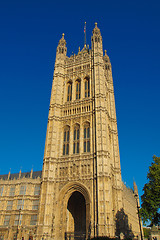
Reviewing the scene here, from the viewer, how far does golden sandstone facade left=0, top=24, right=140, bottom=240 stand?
30.5 m

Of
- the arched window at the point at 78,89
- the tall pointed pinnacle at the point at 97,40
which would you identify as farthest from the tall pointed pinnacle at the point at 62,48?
the arched window at the point at 78,89

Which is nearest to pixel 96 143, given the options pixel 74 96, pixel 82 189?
pixel 82 189

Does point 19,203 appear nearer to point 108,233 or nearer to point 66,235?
point 66,235

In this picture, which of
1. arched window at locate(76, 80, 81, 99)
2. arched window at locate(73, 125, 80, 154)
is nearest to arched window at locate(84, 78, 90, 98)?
arched window at locate(76, 80, 81, 99)

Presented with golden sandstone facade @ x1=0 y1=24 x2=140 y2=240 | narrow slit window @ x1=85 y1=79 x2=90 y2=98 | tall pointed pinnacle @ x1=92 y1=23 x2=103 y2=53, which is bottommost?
golden sandstone facade @ x1=0 y1=24 x2=140 y2=240

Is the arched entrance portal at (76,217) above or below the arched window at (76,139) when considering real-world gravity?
below

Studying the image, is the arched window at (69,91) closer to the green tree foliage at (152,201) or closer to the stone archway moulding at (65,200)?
the stone archway moulding at (65,200)

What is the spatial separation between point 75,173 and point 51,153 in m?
5.39

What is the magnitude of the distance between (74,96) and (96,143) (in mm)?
12432

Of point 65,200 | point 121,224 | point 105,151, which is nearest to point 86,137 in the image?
point 105,151

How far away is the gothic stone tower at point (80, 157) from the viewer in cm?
3016

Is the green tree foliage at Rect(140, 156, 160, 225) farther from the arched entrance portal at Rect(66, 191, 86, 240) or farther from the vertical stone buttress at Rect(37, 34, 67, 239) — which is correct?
the vertical stone buttress at Rect(37, 34, 67, 239)

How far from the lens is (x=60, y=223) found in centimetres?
3117

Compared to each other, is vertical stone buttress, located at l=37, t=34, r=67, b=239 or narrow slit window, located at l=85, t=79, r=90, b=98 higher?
narrow slit window, located at l=85, t=79, r=90, b=98
